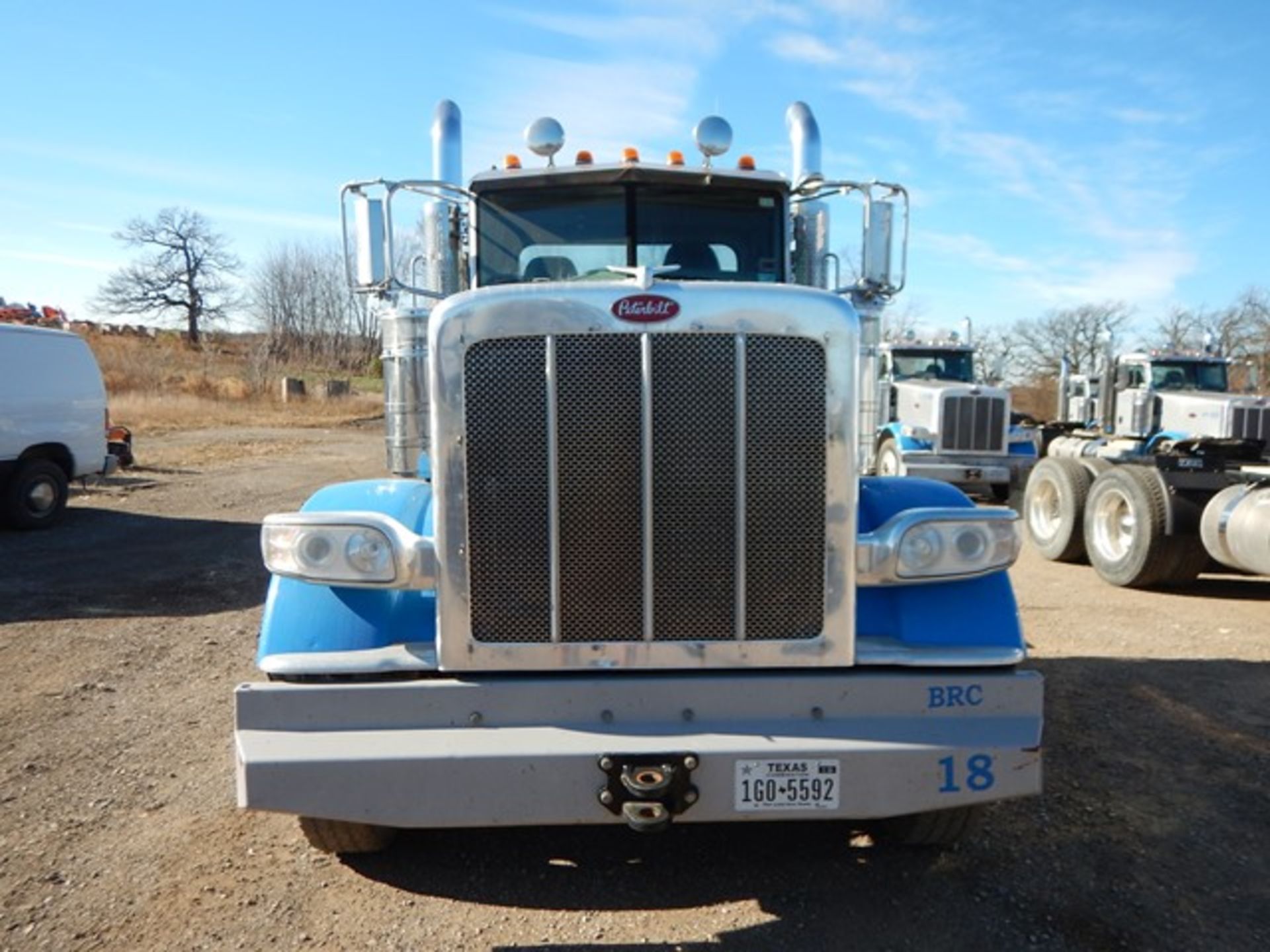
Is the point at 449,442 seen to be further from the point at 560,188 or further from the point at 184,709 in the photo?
the point at 184,709

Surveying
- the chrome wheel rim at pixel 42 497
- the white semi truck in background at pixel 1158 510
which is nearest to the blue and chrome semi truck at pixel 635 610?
the white semi truck in background at pixel 1158 510

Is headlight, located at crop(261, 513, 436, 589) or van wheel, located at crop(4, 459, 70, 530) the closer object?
headlight, located at crop(261, 513, 436, 589)

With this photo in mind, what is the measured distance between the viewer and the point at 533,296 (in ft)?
9.22

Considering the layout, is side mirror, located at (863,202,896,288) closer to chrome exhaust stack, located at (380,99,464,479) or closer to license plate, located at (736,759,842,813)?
chrome exhaust stack, located at (380,99,464,479)

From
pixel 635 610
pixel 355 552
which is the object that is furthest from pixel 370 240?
pixel 635 610

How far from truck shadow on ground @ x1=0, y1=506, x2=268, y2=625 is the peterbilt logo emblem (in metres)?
5.77

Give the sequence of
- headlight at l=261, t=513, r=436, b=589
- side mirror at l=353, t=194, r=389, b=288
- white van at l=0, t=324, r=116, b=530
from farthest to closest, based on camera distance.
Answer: white van at l=0, t=324, r=116, b=530 → side mirror at l=353, t=194, r=389, b=288 → headlight at l=261, t=513, r=436, b=589

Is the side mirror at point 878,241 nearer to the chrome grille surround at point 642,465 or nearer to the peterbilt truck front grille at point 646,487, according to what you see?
the chrome grille surround at point 642,465

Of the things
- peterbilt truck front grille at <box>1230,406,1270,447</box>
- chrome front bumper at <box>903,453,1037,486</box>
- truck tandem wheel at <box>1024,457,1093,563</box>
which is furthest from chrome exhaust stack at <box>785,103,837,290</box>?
peterbilt truck front grille at <box>1230,406,1270,447</box>

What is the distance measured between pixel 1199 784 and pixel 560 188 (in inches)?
156

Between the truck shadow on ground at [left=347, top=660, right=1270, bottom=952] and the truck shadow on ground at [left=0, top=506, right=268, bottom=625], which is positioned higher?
the truck shadow on ground at [left=0, top=506, right=268, bottom=625]

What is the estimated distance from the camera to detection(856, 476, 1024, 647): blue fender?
3.03 meters

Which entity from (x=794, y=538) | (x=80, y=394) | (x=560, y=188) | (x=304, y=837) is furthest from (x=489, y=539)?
(x=80, y=394)

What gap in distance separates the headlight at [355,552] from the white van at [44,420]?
33.6ft
